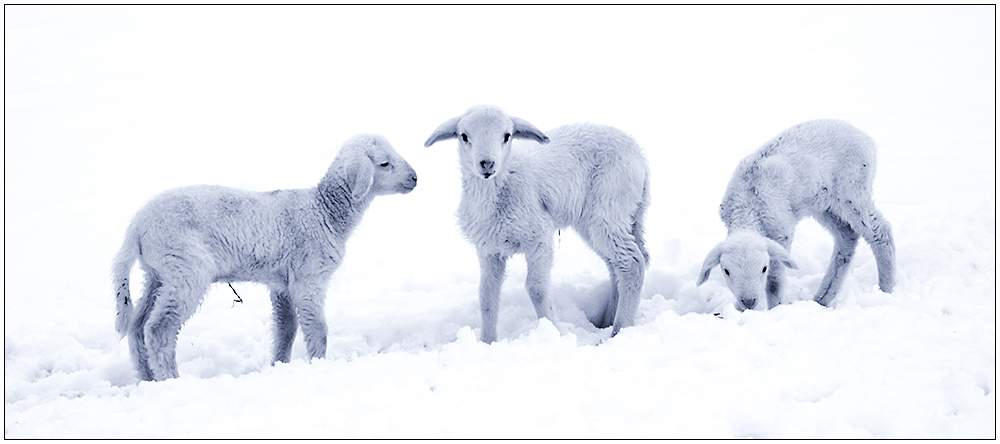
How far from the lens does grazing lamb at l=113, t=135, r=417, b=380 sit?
5.44 metres

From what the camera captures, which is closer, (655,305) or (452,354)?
(452,354)

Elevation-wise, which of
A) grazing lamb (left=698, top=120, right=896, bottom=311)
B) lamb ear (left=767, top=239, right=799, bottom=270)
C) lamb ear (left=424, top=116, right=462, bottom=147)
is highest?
lamb ear (left=424, top=116, right=462, bottom=147)

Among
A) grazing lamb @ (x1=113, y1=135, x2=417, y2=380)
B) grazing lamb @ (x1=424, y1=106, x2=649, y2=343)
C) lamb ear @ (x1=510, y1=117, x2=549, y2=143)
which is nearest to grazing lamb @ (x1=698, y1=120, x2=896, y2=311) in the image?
grazing lamb @ (x1=424, y1=106, x2=649, y2=343)

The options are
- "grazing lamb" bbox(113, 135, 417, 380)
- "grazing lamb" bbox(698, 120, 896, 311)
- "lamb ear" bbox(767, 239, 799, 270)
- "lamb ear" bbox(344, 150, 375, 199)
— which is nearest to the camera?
"grazing lamb" bbox(113, 135, 417, 380)

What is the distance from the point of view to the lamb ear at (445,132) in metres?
6.40

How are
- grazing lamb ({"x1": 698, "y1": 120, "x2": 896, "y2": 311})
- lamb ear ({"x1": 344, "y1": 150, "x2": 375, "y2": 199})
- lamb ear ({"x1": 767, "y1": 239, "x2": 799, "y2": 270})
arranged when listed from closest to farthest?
lamb ear ({"x1": 344, "y1": 150, "x2": 375, "y2": 199}) < lamb ear ({"x1": 767, "y1": 239, "x2": 799, "y2": 270}) < grazing lamb ({"x1": 698, "y1": 120, "x2": 896, "y2": 311})

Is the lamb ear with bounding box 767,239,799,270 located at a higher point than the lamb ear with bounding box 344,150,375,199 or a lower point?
lower

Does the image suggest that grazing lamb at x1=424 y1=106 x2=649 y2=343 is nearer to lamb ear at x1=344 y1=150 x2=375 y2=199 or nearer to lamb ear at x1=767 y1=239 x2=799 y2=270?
lamb ear at x1=344 y1=150 x2=375 y2=199

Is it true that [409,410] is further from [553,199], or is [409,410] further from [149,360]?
[553,199]

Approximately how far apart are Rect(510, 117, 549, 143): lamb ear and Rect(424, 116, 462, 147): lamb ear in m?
0.46

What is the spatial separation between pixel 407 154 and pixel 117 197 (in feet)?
15.2

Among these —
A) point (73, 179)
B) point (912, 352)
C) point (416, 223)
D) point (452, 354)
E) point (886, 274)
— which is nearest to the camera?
point (912, 352)

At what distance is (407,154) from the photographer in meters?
13.9

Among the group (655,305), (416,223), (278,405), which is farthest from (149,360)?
(416,223)
